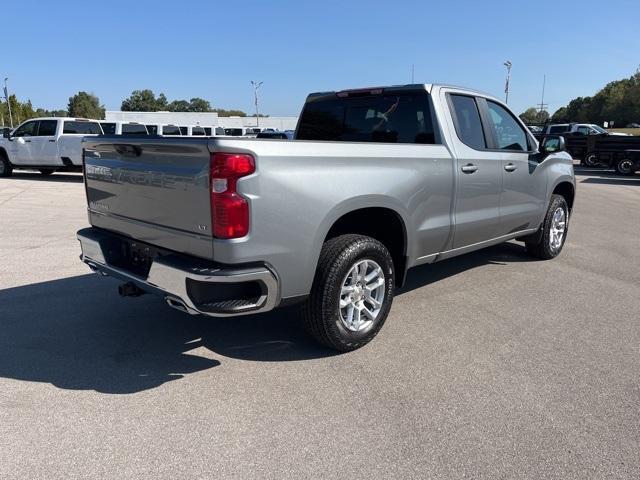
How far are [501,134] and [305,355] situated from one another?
315cm

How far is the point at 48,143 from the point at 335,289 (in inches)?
608

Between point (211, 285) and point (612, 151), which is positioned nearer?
point (211, 285)

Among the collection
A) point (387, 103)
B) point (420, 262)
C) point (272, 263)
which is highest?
point (387, 103)

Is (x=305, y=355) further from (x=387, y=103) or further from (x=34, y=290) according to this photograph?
(x=34, y=290)

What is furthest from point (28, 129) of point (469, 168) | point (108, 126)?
A: point (469, 168)

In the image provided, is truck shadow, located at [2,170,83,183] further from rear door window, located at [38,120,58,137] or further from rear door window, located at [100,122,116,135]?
rear door window, located at [100,122,116,135]

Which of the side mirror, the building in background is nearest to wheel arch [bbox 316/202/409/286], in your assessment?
the side mirror

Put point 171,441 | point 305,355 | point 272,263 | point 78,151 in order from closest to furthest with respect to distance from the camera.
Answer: point 171,441, point 272,263, point 305,355, point 78,151

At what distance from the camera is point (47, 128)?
1595cm

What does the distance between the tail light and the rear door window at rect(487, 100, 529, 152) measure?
3185mm

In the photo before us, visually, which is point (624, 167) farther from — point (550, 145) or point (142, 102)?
point (142, 102)

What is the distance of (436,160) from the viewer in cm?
421

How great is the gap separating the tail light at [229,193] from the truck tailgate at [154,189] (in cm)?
6

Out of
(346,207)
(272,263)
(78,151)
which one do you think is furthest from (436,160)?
(78,151)
